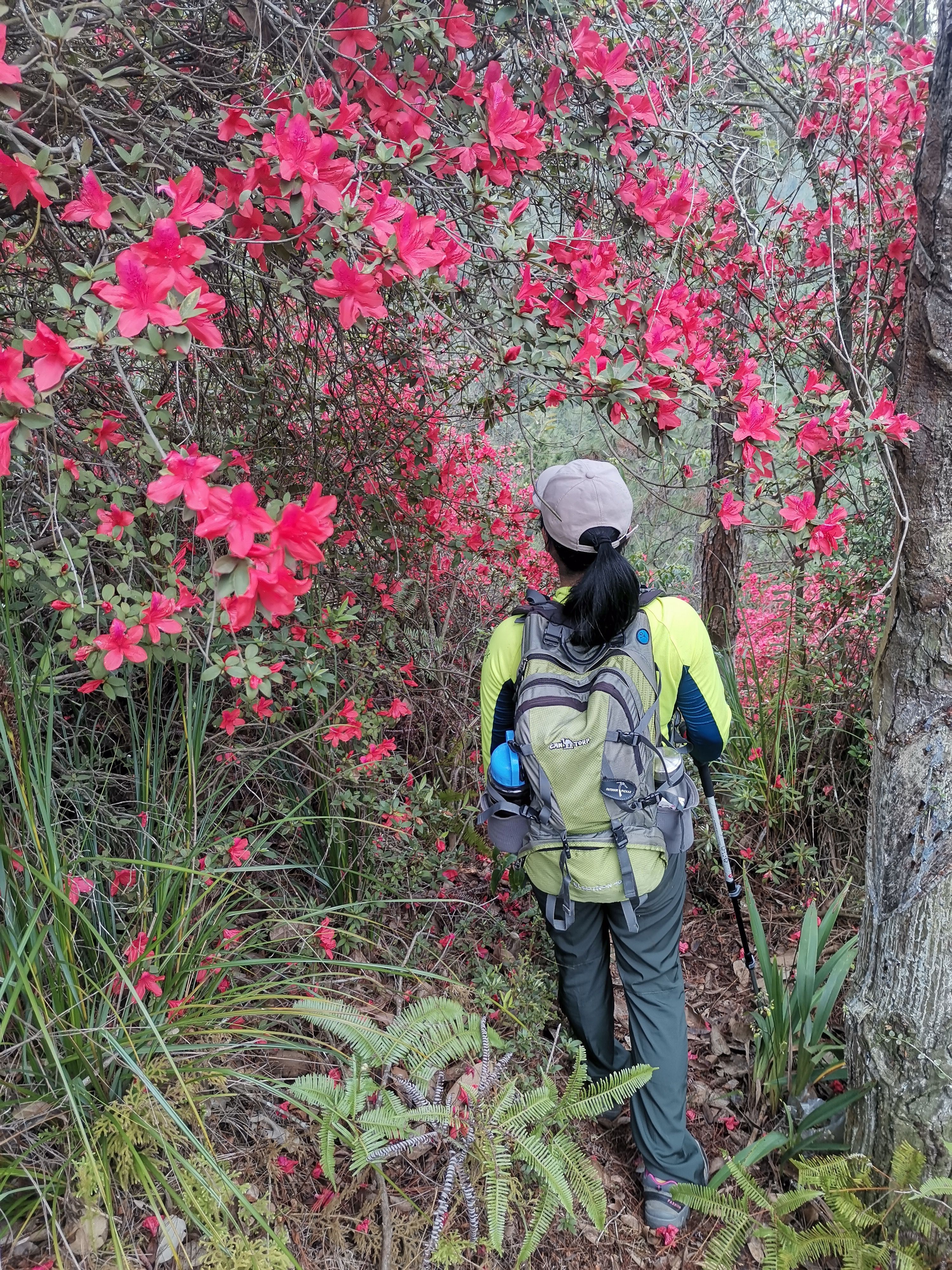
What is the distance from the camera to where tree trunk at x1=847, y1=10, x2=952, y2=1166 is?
1757 mm

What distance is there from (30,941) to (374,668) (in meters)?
1.45

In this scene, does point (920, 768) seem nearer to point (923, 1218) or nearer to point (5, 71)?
point (923, 1218)

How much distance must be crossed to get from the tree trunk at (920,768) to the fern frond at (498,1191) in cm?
98

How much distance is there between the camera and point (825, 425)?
70.1 inches

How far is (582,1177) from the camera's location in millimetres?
1763

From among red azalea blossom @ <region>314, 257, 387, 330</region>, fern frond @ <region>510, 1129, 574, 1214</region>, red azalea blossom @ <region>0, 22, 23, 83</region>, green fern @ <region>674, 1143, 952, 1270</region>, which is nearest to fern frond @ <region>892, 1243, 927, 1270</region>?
green fern @ <region>674, 1143, 952, 1270</region>

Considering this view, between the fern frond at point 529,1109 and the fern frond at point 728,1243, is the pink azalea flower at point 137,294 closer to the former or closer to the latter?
the fern frond at point 529,1109

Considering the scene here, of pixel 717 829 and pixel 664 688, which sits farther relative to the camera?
pixel 717 829

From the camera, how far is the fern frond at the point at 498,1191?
62.4 inches

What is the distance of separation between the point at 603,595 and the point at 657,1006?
1189 mm

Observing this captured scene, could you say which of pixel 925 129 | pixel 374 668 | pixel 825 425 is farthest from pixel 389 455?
pixel 925 129

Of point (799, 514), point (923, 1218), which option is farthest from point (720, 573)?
point (923, 1218)

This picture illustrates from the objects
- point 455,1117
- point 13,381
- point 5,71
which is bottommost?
point 455,1117

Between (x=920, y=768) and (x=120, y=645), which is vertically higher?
(x=120, y=645)
